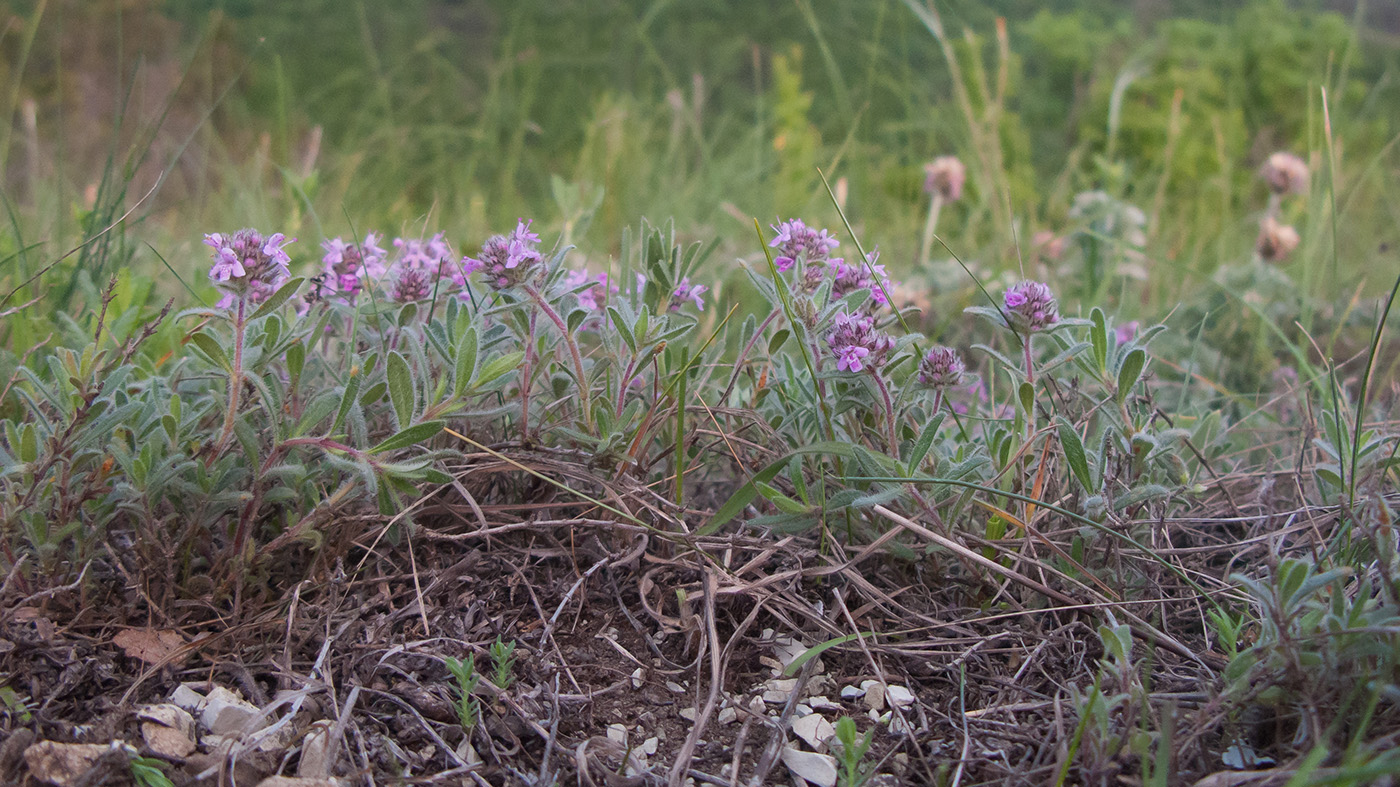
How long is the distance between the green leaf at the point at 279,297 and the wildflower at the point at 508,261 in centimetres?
24

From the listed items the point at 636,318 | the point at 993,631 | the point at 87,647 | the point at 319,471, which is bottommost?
the point at 993,631

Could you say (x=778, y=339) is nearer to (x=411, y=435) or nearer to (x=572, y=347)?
(x=572, y=347)

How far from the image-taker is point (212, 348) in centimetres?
120

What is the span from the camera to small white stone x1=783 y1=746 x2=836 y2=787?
3.64ft

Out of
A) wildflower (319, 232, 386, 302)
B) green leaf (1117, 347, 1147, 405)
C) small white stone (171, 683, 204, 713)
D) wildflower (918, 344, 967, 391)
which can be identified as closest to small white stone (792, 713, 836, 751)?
wildflower (918, 344, 967, 391)

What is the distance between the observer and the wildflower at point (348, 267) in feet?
5.12

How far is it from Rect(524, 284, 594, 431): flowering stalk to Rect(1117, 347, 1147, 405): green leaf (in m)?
0.74

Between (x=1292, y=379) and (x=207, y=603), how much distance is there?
2.41 m

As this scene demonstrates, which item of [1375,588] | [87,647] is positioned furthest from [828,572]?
[87,647]

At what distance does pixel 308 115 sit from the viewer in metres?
5.68

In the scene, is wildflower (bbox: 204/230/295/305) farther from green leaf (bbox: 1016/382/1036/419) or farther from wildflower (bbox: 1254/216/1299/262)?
wildflower (bbox: 1254/216/1299/262)

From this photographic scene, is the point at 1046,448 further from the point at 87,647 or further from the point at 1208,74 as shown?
the point at 1208,74

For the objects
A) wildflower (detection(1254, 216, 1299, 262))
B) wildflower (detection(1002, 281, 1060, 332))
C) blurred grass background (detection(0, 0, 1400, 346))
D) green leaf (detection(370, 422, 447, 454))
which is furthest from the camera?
blurred grass background (detection(0, 0, 1400, 346))

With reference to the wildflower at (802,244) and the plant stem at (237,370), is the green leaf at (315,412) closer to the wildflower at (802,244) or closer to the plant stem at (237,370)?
the plant stem at (237,370)
